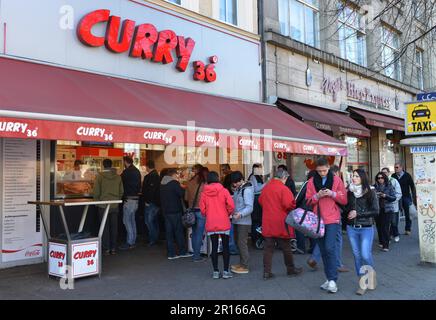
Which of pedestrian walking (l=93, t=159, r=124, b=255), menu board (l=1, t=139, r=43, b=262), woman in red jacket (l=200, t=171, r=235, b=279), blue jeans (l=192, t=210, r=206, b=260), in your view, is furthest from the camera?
pedestrian walking (l=93, t=159, r=124, b=255)

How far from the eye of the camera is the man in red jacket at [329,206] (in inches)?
232

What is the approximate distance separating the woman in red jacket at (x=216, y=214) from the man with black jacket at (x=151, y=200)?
298 centimetres

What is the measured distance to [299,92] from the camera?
13570 mm

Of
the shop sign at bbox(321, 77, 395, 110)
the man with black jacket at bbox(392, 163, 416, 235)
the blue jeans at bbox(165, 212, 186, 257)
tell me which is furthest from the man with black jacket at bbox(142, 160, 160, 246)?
the shop sign at bbox(321, 77, 395, 110)

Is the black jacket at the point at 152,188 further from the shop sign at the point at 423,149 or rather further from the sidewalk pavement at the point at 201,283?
the shop sign at the point at 423,149

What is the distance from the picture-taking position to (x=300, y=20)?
14.6 meters

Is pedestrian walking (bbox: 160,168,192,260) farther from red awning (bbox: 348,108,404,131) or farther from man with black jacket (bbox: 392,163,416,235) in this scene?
red awning (bbox: 348,108,404,131)

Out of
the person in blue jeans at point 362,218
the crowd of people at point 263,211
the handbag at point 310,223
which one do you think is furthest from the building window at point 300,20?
the handbag at point 310,223

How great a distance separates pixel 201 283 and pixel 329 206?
2177 mm

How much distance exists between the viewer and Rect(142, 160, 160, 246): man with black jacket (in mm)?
9867

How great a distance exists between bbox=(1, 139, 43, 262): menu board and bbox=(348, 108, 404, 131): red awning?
36.6ft

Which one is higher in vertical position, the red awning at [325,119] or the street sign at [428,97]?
the red awning at [325,119]

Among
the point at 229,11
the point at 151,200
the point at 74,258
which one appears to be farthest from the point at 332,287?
the point at 229,11
